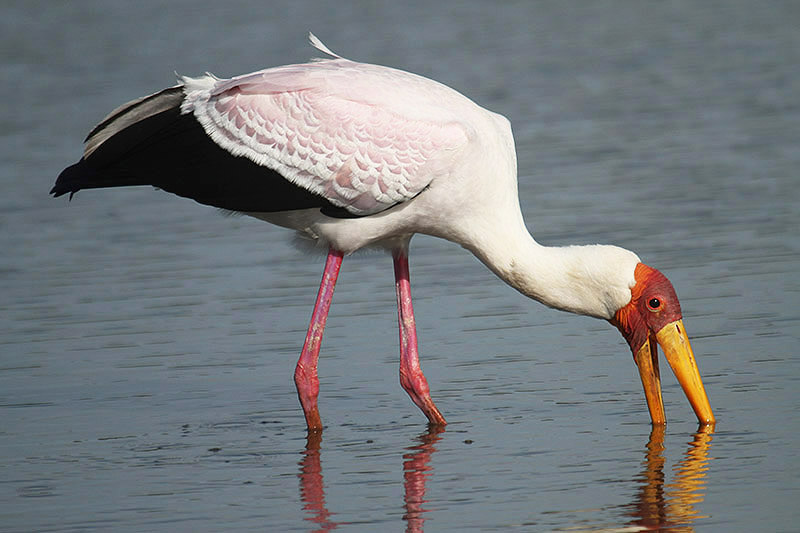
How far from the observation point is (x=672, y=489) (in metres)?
6.95

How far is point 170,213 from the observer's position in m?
13.5

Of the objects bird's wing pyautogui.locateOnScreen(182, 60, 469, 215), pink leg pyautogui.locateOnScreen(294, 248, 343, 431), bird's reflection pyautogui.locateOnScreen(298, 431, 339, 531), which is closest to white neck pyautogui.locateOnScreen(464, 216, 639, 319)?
bird's wing pyautogui.locateOnScreen(182, 60, 469, 215)

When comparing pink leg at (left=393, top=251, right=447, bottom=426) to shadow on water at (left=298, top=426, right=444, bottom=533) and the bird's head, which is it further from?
the bird's head

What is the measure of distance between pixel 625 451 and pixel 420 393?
4.45 feet

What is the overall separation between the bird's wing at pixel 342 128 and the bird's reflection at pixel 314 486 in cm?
129

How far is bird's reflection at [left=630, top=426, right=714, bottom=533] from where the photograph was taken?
6551 millimetres

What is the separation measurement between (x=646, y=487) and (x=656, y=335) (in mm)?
1359

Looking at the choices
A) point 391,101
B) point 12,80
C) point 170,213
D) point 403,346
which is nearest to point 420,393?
point 403,346

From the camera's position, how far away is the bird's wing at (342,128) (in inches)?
328

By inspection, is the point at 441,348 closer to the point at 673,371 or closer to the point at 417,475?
the point at 673,371

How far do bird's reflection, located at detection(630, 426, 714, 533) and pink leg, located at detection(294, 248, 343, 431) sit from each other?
1848 millimetres

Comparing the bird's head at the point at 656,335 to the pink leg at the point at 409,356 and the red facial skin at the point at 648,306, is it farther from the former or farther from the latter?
the pink leg at the point at 409,356

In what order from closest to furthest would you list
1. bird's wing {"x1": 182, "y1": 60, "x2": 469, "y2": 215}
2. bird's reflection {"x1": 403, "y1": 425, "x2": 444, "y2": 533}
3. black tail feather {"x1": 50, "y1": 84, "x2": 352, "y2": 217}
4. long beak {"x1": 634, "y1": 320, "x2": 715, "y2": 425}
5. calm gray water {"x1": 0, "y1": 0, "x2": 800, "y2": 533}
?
1. bird's reflection {"x1": 403, "y1": 425, "x2": 444, "y2": 533}
2. calm gray water {"x1": 0, "y1": 0, "x2": 800, "y2": 533}
3. long beak {"x1": 634, "y1": 320, "x2": 715, "y2": 425}
4. bird's wing {"x1": 182, "y1": 60, "x2": 469, "y2": 215}
5. black tail feather {"x1": 50, "y1": 84, "x2": 352, "y2": 217}

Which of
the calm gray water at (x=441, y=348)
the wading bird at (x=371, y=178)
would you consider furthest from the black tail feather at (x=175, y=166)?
the calm gray water at (x=441, y=348)
